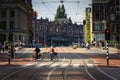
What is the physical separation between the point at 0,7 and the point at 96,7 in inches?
1299

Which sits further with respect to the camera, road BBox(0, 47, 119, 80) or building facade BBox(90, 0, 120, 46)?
building facade BBox(90, 0, 120, 46)

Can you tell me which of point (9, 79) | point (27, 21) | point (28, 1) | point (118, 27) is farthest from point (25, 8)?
point (9, 79)

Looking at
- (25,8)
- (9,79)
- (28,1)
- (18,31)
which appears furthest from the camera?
(28,1)

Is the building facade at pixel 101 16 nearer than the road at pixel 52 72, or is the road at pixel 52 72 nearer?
the road at pixel 52 72

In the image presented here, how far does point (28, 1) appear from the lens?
173 m

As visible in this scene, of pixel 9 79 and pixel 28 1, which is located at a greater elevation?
pixel 28 1

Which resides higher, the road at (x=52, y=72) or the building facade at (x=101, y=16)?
the building facade at (x=101, y=16)

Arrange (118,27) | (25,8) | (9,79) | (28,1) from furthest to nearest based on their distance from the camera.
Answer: (28,1)
(25,8)
(118,27)
(9,79)

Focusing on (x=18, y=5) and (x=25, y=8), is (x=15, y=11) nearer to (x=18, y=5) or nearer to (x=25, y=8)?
(x=18, y=5)

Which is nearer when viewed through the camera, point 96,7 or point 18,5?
point 18,5

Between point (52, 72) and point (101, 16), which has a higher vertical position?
point (101, 16)

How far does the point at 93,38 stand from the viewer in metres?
149

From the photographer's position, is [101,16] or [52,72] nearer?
[52,72]

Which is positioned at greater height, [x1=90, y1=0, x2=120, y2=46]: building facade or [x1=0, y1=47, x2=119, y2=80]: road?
[x1=90, y1=0, x2=120, y2=46]: building facade
